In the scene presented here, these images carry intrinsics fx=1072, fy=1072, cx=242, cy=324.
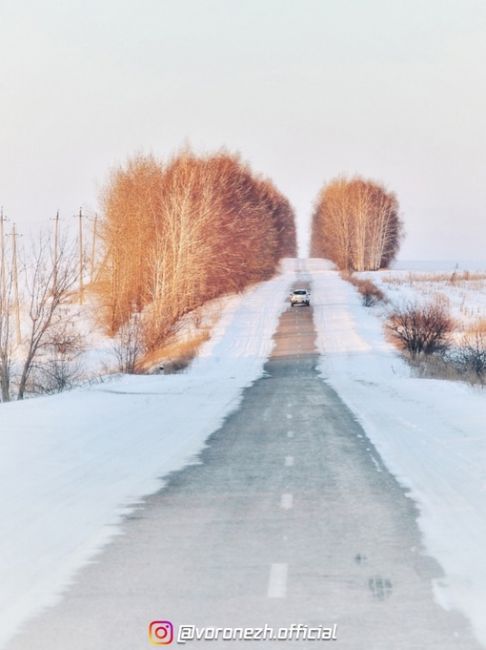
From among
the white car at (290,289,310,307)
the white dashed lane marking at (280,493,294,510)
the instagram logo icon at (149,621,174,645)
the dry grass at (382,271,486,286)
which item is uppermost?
the instagram logo icon at (149,621,174,645)

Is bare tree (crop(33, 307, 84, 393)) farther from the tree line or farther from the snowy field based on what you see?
the snowy field

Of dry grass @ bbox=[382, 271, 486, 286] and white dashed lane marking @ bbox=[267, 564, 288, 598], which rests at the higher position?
white dashed lane marking @ bbox=[267, 564, 288, 598]

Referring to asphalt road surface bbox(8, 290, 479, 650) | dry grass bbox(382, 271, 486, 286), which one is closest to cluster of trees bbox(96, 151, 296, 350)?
dry grass bbox(382, 271, 486, 286)

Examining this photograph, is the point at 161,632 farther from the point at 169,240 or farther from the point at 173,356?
the point at 169,240

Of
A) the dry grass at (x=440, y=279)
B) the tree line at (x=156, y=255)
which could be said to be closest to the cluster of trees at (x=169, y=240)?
the tree line at (x=156, y=255)

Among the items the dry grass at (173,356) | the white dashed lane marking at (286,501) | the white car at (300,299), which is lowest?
the dry grass at (173,356)

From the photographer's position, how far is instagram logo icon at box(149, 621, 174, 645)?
6.33 m

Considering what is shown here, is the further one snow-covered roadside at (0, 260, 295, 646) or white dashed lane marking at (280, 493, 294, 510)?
white dashed lane marking at (280, 493, 294, 510)

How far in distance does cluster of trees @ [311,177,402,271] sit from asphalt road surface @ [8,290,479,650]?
126 metres

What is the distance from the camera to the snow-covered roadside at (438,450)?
8.37 m

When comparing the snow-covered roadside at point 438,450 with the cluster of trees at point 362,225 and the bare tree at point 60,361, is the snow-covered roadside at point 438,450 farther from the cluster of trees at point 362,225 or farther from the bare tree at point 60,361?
the cluster of trees at point 362,225

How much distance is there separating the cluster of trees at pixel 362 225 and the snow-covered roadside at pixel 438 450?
91.8 meters

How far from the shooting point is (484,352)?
1540 inches

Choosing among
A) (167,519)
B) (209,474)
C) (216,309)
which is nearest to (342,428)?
(209,474)
